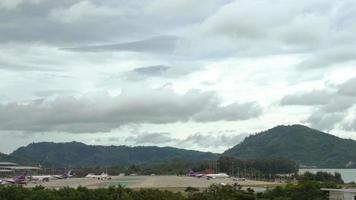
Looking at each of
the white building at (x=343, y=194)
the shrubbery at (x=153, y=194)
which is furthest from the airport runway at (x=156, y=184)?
the white building at (x=343, y=194)

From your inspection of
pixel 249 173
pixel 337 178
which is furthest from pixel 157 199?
pixel 249 173

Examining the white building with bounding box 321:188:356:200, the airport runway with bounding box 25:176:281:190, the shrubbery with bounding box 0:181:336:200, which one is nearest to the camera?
the shrubbery with bounding box 0:181:336:200

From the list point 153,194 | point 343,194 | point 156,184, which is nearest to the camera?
point 153,194

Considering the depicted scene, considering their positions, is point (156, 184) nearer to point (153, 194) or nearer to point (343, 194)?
point (343, 194)

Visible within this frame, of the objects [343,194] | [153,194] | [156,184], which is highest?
[156,184]

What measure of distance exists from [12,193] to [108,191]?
410 inches

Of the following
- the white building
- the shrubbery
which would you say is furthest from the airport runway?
the white building

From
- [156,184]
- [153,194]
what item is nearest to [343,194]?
[153,194]

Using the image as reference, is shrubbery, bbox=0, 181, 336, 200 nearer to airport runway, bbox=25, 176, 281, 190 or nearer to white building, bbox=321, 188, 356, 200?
white building, bbox=321, 188, 356, 200

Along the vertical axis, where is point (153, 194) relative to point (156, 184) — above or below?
below

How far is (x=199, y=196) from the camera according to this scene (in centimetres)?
5978

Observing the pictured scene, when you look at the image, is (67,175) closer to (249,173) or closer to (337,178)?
(249,173)

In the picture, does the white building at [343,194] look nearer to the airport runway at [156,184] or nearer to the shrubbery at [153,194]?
the shrubbery at [153,194]

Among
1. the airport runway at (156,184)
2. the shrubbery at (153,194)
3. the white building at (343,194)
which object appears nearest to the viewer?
the shrubbery at (153,194)
